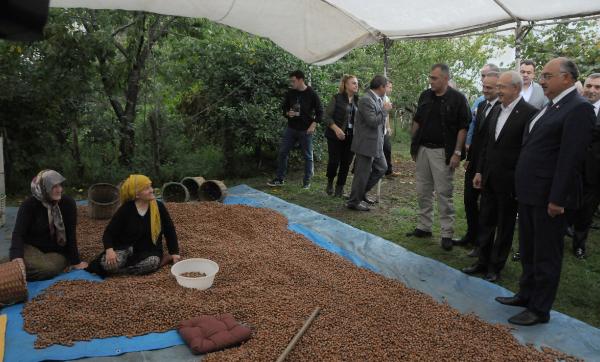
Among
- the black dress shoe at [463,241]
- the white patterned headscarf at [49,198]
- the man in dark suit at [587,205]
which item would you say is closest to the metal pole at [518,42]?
the man in dark suit at [587,205]

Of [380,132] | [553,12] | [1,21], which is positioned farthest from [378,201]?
[1,21]

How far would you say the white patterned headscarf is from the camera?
11.0 ft

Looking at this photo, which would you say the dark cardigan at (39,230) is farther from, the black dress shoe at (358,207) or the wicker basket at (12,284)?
the black dress shoe at (358,207)

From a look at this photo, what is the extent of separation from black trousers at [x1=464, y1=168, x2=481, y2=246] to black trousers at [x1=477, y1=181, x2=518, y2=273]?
0.57 metres

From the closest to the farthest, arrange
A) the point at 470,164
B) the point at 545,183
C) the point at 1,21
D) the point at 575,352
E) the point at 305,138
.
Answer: the point at 1,21 → the point at 575,352 → the point at 545,183 → the point at 470,164 → the point at 305,138

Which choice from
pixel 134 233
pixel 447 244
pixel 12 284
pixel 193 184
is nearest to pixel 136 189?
pixel 134 233

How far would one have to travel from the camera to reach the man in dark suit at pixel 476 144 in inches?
159

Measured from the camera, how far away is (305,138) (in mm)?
6836

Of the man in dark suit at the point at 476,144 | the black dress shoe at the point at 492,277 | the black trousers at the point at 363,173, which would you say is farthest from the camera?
the black trousers at the point at 363,173

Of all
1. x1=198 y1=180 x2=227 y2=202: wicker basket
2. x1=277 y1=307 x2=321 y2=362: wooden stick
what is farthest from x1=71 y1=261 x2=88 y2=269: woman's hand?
x1=198 y1=180 x2=227 y2=202: wicker basket

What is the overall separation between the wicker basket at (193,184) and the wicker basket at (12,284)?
10.2 feet

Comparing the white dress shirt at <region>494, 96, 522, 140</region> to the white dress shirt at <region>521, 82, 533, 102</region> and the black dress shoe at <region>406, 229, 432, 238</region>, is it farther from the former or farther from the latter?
the black dress shoe at <region>406, 229, 432, 238</region>

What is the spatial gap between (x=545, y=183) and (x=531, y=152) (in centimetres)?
22

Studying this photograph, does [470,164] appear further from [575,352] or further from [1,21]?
[1,21]
